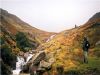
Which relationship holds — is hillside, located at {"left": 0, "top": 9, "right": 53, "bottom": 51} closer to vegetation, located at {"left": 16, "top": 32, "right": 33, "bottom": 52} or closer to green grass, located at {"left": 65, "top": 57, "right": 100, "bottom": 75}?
vegetation, located at {"left": 16, "top": 32, "right": 33, "bottom": 52}

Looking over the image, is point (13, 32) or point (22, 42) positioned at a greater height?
point (13, 32)

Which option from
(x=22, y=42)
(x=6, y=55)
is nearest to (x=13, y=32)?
(x=22, y=42)

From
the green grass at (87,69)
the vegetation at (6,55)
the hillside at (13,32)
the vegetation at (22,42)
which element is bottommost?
the green grass at (87,69)

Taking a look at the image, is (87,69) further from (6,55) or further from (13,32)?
(13,32)

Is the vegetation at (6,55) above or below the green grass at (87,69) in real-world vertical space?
above

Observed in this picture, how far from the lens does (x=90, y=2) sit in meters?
37.1

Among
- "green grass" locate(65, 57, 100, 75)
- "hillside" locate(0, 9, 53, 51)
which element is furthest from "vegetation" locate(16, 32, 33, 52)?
"green grass" locate(65, 57, 100, 75)

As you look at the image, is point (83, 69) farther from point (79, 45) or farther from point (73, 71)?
point (79, 45)

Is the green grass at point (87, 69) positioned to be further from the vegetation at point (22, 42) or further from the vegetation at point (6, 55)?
the vegetation at point (22, 42)

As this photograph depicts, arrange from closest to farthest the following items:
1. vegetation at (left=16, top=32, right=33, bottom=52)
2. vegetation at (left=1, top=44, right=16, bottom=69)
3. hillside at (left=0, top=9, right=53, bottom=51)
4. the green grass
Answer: the green grass < vegetation at (left=1, top=44, right=16, bottom=69) < hillside at (left=0, top=9, right=53, bottom=51) < vegetation at (left=16, top=32, right=33, bottom=52)

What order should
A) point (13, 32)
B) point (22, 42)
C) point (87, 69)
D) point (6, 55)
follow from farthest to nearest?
point (13, 32)
point (22, 42)
point (6, 55)
point (87, 69)

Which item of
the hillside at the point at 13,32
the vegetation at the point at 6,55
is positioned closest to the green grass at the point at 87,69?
the vegetation at the point at 6,55

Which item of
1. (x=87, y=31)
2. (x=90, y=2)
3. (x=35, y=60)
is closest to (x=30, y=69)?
(x=35, y=60)

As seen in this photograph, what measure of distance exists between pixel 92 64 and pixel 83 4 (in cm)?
1079
